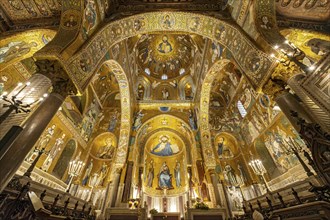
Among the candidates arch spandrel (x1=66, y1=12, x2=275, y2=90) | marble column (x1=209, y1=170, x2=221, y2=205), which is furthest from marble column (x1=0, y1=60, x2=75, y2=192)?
marble column (x1=209, y1=170, x2=221, y2=205)

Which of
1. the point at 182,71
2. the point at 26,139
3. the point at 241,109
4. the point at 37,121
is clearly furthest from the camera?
the point at 182,71

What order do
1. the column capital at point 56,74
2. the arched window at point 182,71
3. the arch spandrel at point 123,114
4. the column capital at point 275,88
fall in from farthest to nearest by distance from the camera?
the arched window at point 182,71, the arch spandrel at point 123,114, the column capital at point 275,88, the column capital at point 56,74

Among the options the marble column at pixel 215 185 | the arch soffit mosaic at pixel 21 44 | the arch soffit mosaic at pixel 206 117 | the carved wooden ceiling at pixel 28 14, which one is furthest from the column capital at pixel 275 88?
the carved wooden ceiling at pixel 28 14

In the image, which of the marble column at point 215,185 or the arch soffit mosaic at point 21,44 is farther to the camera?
the marble column at point 215,185

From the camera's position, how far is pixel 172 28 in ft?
28.3

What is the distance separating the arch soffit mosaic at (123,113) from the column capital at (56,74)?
5.47 meters

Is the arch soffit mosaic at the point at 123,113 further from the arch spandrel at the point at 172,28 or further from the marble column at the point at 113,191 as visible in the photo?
the arch spandrel at the point at 172,28

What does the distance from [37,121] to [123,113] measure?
28.8 feet

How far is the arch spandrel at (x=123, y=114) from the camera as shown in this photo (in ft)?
35.1

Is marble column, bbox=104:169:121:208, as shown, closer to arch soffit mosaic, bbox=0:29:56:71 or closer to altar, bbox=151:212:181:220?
altar, bbox=151:212:181:220

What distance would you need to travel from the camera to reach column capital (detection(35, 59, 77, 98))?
4.41m

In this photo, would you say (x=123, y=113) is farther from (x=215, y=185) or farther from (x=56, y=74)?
(x=215, y=185)

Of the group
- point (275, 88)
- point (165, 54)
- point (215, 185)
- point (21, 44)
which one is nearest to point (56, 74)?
point (21, 44)

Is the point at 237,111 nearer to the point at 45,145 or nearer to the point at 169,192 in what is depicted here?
the point at 169,192
